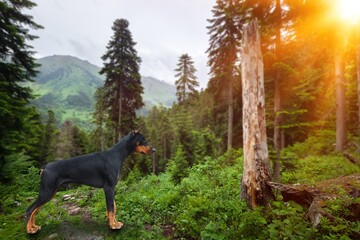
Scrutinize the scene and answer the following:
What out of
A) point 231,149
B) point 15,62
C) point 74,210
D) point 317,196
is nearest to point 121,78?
point 15,62

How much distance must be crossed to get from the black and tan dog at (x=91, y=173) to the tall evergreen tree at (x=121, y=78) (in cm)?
1638

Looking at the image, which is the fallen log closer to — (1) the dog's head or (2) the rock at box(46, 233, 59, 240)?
(1) the dog's head

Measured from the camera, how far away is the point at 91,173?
17.5 feet

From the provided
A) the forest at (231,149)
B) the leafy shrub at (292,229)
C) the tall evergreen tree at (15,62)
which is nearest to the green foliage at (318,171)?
the forest at (231,149)

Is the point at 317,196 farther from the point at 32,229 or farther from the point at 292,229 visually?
the point at 32,229

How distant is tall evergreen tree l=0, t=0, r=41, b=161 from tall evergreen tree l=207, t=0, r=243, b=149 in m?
14.8

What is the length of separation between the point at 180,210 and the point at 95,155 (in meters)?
2.78

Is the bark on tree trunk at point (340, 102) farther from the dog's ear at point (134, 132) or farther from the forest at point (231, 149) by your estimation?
the dog's ear at point (134, 132)

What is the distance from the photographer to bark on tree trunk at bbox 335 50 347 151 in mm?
12617

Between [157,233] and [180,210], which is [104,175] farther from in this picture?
[180,210]

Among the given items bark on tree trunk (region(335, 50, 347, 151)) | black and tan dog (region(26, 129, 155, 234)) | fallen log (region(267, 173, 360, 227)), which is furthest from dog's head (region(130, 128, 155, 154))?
bark on tree trunk (region(335, 50, 347, 151))

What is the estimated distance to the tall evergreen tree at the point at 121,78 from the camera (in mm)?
21875

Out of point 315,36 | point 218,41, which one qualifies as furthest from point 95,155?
point 218,41

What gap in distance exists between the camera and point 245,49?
6.05 m
